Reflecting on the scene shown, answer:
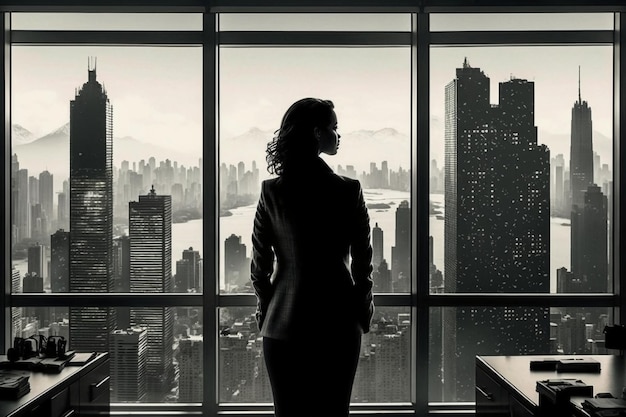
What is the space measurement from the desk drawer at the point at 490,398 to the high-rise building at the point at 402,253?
129 cm

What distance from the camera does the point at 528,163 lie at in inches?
159

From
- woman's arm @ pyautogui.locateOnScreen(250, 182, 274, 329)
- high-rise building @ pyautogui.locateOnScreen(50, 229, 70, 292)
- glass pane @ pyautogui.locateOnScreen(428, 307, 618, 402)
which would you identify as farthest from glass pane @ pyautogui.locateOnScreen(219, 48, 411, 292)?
woman's arm @ pyautogui.locateOnScreen(250, 182, 274, 329)

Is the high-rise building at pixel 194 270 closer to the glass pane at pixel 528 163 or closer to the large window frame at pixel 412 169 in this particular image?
the large window frame at pixel 412 169

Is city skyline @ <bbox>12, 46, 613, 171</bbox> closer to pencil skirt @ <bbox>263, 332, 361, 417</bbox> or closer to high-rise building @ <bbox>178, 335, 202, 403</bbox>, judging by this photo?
high-rise building @ <bbox>178, 335, 202, 403</bbox>

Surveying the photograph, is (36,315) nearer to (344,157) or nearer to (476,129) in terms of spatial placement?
(344,157)

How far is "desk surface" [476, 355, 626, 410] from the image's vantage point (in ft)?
7.29

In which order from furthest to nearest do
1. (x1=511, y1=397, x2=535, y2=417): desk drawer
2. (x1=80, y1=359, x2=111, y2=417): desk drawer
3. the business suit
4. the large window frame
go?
the large window frame → (x1=80, y1=359, x2=111, y2=417): desk drawer → the business suit → (x1=511, y1=397, x2=535, y2=417): desk drawer

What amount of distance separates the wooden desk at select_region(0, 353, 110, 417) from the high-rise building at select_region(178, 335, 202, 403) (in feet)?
3.06

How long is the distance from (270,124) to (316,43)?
0.61 m

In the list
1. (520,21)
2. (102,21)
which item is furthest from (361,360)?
(102,21)

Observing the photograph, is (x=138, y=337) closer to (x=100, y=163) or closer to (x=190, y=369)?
(x=190, y=369)

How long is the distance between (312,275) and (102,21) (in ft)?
8.42

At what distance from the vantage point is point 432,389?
4.02 m

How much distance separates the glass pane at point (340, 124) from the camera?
4.02 metres
